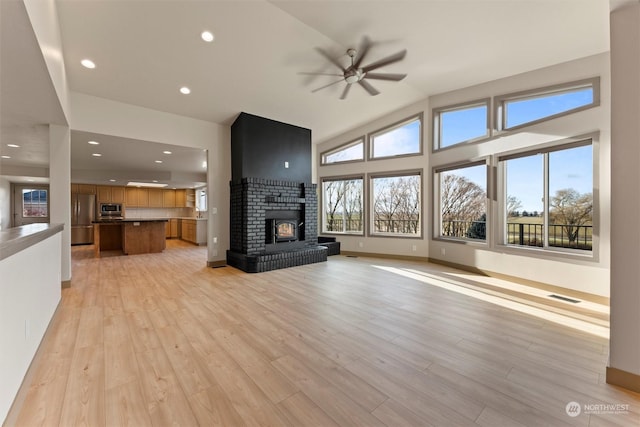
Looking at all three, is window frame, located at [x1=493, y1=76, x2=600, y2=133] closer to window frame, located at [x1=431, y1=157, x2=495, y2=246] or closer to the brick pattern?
window frame, located at [x1=431, y1=157, x2=495, y2=246]

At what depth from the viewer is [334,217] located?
23.9ft

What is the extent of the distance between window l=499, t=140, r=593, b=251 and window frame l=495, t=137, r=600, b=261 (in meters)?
0.01

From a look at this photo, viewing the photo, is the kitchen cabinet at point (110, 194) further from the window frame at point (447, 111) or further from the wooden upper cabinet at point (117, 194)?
the window frame at point (447, 111)

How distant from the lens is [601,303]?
322 cm

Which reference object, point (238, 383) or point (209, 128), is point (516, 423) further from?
point (209, 128)

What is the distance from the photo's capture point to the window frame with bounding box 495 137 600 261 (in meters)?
3.34

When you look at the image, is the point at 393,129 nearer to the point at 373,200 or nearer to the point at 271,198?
the point at 373,200

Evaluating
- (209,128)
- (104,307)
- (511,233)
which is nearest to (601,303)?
(511,233)

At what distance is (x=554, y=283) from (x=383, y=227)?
3.37m

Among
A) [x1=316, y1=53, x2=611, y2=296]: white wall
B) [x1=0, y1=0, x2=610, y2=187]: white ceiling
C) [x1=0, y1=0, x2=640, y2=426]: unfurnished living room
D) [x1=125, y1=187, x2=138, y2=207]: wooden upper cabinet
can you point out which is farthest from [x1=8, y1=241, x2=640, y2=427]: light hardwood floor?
[x1=125, y1=187, x2=138, y2=207]: wooden upper cabinet

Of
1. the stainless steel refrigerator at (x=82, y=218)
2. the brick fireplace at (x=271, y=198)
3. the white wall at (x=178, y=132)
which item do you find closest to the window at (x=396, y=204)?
the brick fireplace at (x=271, y=198)

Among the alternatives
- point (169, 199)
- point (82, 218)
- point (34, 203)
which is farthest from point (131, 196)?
point (34, 203)

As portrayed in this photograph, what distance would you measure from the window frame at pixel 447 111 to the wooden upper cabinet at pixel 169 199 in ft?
31.9

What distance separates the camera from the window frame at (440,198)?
15.0ft
